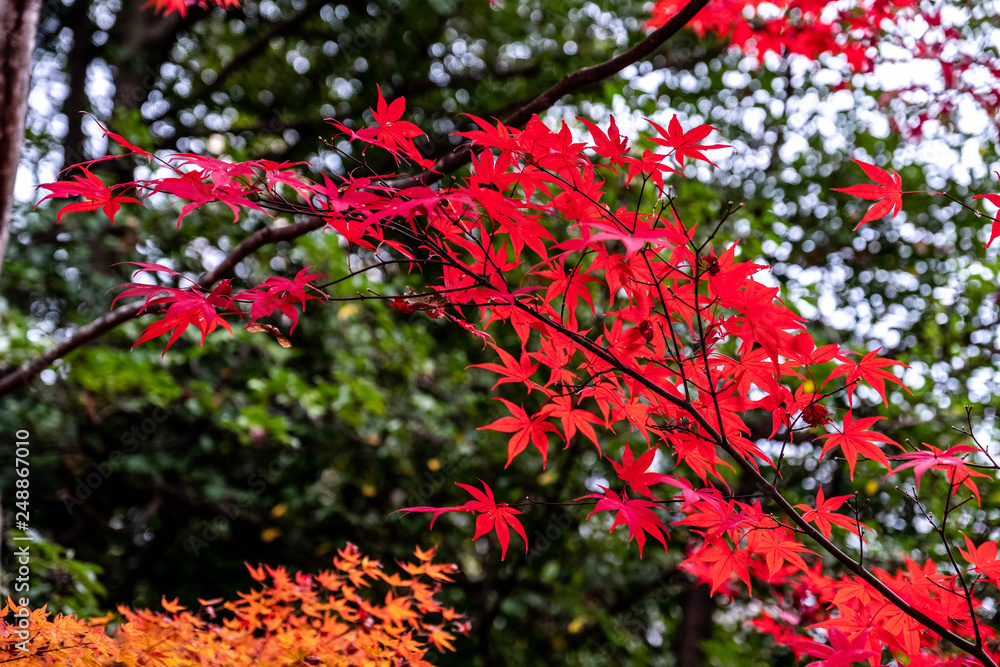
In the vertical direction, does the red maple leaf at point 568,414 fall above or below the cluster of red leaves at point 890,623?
above

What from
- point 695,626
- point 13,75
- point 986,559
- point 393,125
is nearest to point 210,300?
point 393,125

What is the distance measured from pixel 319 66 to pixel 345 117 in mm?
701

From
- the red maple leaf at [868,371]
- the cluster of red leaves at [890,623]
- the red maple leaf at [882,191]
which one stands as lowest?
the cluster of red leaves at [890,623]

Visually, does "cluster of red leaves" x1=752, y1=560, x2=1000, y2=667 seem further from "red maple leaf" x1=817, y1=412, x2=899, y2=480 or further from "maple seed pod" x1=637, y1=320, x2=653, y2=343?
"maple seed pod" x1=637, y1=320, x2=653, y2=343

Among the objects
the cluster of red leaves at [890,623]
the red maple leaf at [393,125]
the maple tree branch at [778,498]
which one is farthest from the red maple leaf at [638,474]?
the red maple leaf at [393,125]

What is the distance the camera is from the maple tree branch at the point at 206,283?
147 centimetres

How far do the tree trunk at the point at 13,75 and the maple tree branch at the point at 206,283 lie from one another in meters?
0.38

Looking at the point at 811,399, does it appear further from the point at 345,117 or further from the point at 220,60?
the point at 220,60

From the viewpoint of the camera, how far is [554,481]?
118 inches

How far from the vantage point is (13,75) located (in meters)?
1.54

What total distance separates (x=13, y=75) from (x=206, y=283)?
656 mm

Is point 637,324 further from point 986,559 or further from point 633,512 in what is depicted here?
point 986,559

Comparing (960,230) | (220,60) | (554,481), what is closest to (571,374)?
(554,481)

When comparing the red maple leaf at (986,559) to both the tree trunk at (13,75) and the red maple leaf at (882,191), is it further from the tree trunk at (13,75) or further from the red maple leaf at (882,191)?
the tree trunk at (13,75)
